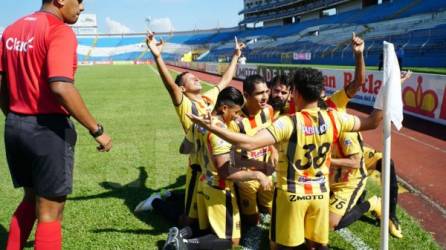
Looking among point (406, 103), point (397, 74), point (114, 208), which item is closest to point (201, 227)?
point (114, 208)

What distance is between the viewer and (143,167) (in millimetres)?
7516

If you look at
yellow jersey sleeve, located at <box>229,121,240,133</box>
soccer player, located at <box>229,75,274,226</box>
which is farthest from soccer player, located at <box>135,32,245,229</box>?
soccer player, located at <box>229,75,274,226</box>

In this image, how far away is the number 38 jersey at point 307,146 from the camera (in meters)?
3.24

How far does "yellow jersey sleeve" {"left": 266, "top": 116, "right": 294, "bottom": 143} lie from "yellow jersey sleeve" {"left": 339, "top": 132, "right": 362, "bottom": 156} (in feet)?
4.50

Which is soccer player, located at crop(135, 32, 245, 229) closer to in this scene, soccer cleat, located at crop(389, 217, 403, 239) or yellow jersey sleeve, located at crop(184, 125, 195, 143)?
yellow jersey sleeve, located at crop(184, 125, 195, 143)

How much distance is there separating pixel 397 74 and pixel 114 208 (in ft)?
13.2

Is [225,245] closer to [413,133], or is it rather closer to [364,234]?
[364,234]

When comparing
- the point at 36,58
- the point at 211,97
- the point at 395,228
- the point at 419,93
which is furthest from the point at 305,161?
the point at 419,93

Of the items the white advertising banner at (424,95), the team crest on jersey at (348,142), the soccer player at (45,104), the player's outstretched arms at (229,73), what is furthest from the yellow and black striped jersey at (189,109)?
the white advertising banner at (424,95)

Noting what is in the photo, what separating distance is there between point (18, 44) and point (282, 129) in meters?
2.05

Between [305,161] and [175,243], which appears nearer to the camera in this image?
[305,161]

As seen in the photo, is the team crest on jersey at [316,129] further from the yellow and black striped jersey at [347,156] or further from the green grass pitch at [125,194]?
the green grass pitch at [125,194]

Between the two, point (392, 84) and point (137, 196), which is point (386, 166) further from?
point (137, 196)

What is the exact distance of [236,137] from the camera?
2895 millimetres
